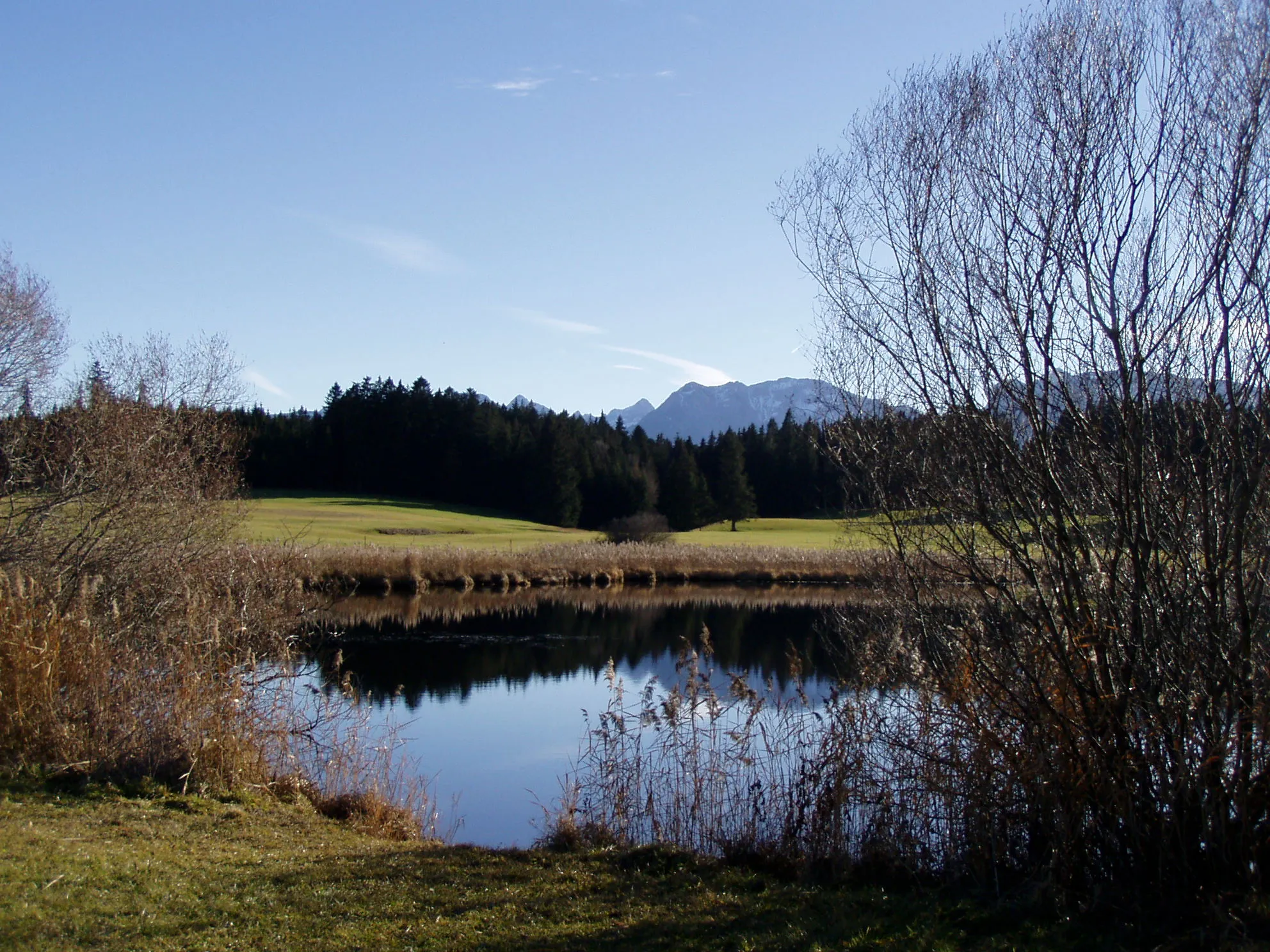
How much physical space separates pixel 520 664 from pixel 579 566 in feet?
53.6

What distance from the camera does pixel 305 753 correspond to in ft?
33.6

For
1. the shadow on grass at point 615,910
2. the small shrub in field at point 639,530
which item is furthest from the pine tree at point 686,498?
the shadow on grass at point 615,910

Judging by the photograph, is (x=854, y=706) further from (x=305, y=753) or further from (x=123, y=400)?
(x=123, y=400)

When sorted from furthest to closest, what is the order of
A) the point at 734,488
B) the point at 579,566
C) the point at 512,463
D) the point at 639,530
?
the point at 512,463, the point at 734,488, the point at 639,530, the point at 579,566

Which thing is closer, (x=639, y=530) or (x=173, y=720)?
(x=173, y=720)

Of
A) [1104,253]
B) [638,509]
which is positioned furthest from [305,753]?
[638,509]

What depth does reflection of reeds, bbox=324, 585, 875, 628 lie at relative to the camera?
26703mm

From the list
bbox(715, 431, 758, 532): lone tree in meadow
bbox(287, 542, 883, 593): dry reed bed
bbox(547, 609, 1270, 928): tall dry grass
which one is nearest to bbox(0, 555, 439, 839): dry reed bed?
bbox(547, 609, 1270, 928): tall dry grass

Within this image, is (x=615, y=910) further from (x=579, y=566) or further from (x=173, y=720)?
(x=579, y=566)

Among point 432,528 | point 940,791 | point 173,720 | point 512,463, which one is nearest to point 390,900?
point 940,791

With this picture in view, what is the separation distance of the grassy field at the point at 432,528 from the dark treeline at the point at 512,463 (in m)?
2.65

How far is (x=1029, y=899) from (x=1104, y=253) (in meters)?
3.66

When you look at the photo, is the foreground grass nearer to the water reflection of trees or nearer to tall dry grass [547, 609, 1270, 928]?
tall dry grass [547, 609, 1270, 928]

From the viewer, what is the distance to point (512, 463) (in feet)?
211
